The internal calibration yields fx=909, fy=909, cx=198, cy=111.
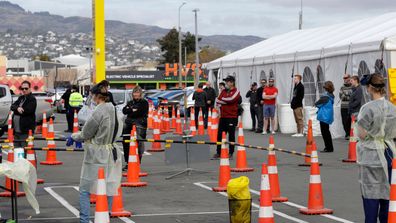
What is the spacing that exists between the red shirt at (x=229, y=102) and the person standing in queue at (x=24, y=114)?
15.4 ft

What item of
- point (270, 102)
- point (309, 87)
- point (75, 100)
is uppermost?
point (309, 87)

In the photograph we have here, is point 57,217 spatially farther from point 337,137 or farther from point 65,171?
point 337,137

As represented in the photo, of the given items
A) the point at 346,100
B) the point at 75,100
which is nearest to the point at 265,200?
the point at 346,100

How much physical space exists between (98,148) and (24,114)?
21.1 feet

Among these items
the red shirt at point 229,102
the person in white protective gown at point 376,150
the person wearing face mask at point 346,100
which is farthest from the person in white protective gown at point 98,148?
the person wearing face mask at point 346,100

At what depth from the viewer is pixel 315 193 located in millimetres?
12164

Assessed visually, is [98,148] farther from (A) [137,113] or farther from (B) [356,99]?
(B) [356,99]

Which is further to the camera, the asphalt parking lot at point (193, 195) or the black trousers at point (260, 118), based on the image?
the black trousers at point (260, 118)

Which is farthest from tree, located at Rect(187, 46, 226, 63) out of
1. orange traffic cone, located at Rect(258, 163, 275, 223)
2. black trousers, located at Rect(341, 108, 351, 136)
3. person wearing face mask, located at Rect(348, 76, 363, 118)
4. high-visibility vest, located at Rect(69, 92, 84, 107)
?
orange traffic cone, located at Rect(258, 163, 275, 223)

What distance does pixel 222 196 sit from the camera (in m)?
14.3

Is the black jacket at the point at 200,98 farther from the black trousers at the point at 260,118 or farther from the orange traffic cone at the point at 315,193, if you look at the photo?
the orange traffic cone at the point at 315,193

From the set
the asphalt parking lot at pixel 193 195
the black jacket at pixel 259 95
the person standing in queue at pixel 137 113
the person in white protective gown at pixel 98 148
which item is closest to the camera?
the person in white protective gown at pixel 98 148

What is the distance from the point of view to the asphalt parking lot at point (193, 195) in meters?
12.2

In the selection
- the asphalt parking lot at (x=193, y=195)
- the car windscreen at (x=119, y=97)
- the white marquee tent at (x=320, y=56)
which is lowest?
the asphalt parking lot at (x=193, y=195)
